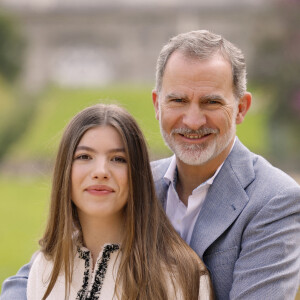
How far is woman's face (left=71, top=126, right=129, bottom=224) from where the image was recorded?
2545 millimetres

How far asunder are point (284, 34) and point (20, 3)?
18.1m

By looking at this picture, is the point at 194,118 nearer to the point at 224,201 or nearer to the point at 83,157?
the point at 224,201

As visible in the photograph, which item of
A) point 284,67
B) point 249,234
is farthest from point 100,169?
point 284,67

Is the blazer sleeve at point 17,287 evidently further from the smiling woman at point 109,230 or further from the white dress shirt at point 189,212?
the white dress shirt at point 189,212

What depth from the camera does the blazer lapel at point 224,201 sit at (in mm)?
2680

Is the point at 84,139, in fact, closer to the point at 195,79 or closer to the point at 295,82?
the point at 195,79

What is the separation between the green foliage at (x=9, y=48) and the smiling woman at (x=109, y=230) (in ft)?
56.9

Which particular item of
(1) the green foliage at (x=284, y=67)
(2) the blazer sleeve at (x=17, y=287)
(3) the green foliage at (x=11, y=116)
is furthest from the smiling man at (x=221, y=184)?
(3) the green foliage at (x=11, y=116)

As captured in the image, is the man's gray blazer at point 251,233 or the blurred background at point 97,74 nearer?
the man's gray blazer at point 251,233

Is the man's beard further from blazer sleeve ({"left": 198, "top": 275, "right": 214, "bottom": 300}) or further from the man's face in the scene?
blazer sleeve ({"left": 198, "top": 275, "right": 214, "bottom": 300})

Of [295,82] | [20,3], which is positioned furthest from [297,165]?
[20,3]

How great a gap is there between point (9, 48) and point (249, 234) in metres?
18.1

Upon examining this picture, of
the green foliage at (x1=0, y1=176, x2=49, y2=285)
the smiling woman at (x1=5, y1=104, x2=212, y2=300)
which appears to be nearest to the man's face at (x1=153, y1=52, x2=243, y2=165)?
the smiling woman at (x1=5, y1=104, x2=212, y2=300)

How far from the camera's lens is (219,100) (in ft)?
9.11
